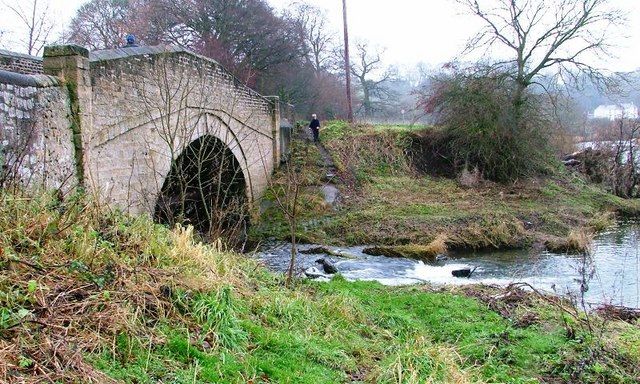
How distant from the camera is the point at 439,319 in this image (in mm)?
6875

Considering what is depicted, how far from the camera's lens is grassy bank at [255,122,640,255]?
47.0 feet

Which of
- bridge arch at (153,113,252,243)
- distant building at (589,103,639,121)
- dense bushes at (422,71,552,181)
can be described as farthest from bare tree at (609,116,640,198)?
bridge arch at (153,113,252,243)

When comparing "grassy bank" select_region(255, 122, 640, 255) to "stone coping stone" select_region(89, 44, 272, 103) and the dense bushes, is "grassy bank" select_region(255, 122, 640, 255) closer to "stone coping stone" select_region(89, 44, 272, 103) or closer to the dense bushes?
the dense bushes

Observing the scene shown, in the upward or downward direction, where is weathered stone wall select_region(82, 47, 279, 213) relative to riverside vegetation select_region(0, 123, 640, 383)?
upward

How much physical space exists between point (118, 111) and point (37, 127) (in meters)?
2.18

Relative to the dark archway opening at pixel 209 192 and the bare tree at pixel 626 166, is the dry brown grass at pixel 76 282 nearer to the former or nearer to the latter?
the dark archway opening at pixel 209 192

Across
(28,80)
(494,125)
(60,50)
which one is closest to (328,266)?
(60,50)

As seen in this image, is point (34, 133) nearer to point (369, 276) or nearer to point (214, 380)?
point (214, 380)

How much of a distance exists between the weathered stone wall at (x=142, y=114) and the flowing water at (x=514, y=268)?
314 cm

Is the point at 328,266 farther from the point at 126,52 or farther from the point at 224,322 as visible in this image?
the point at 224,322

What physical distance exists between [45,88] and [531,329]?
7.05 m

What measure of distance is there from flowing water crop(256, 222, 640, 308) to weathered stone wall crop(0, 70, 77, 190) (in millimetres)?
4435

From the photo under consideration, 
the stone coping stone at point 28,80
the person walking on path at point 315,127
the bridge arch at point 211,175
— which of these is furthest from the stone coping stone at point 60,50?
the person walking on path at point 315,127

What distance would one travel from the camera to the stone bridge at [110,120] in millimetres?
6441
